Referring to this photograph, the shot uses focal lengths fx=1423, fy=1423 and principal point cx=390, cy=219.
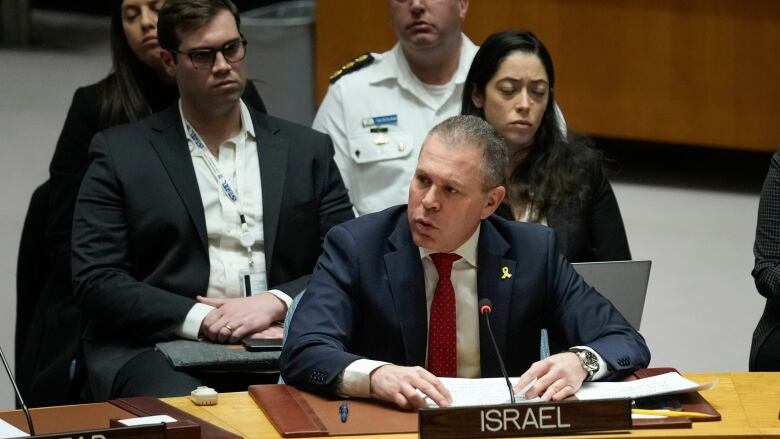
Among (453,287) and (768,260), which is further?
(768,260)

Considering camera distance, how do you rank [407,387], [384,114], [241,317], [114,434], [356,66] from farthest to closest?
[356,66]
[384,114]
[241,317]
[407,387]
[114,434]

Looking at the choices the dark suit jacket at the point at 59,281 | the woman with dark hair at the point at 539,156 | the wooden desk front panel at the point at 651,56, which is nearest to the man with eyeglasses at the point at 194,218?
the dark suit jacket at the point at 59,281

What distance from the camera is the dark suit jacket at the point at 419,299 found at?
3.34 metres

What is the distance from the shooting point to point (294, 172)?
4266 millimetres

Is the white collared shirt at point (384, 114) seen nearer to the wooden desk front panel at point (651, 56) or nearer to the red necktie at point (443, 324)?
the red necktie at point (443, 324)

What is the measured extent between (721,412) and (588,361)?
0.32 metres

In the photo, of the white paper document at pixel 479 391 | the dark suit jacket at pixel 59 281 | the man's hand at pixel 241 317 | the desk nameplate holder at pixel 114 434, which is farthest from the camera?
the dark suit jacket at pixel 59 281

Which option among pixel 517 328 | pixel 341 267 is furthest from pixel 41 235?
pixel 517 328

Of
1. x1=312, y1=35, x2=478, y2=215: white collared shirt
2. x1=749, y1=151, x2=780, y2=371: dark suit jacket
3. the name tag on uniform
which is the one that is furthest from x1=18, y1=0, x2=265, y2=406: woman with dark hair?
x1=749, y1=151, x2=780, y2=371: dark suit jacket

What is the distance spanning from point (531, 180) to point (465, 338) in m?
1.17

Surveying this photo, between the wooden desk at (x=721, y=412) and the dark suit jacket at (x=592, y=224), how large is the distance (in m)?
1.20

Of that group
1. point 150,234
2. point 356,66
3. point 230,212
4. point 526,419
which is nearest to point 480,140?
point 526,419

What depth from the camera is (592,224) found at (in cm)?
453

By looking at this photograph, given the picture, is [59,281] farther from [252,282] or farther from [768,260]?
[768,260]
